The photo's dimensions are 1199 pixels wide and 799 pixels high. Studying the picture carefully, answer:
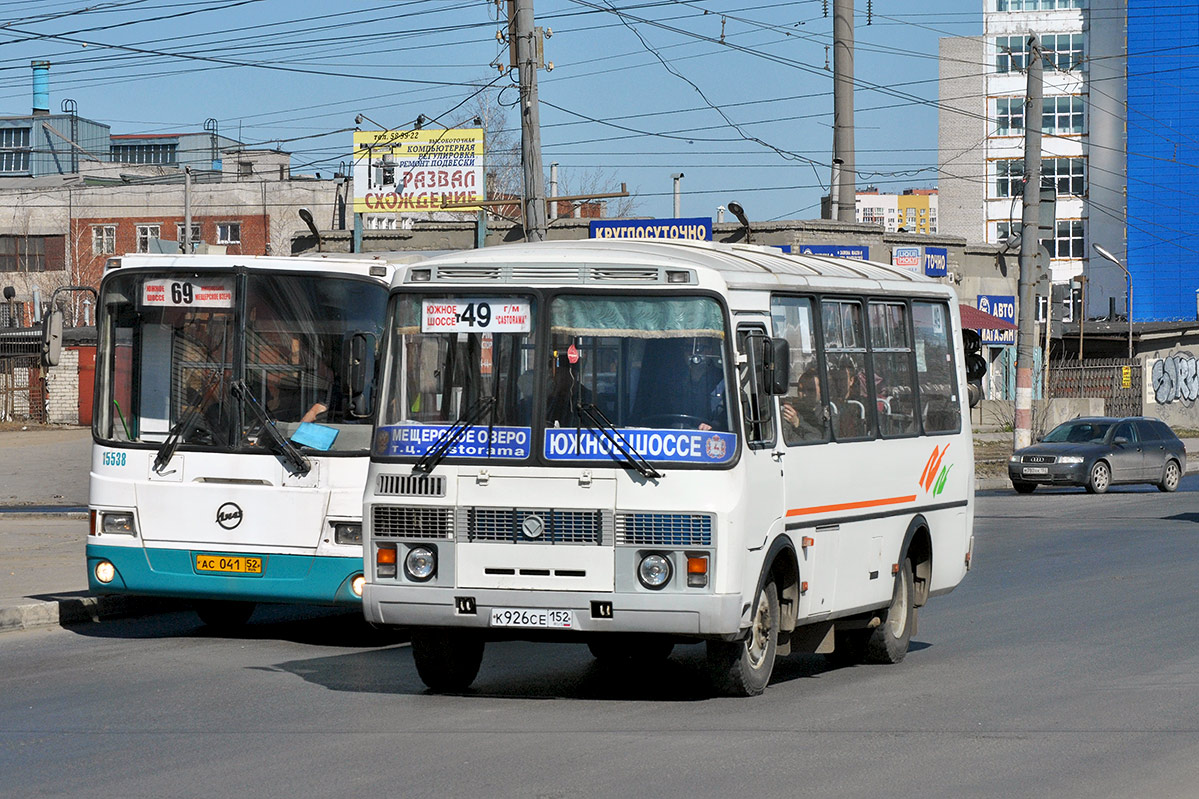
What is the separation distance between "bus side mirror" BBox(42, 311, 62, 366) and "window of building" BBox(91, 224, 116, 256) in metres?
64.9

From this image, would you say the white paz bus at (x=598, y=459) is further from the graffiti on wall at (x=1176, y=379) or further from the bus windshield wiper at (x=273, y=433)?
the graffiti on wall at (x=1176, y=379)

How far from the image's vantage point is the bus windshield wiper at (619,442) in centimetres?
900

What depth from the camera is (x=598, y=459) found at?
909cm

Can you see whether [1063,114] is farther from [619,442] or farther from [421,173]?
[619,442]

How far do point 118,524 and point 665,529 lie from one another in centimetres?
538

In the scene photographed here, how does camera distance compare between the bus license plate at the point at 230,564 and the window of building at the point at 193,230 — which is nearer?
the bus license plate at the point at 230,564

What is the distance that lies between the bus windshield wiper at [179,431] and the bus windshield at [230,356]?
0.01 metres

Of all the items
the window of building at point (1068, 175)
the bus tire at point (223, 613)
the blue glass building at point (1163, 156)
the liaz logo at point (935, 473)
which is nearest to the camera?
the liaz logo at point (935, 473)

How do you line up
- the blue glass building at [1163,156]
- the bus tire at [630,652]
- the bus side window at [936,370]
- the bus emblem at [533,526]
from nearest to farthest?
the bus emblem at [533,526], the bus tire at [630,652], the bus side window at [936,370], the blue glass building at [1163,156]

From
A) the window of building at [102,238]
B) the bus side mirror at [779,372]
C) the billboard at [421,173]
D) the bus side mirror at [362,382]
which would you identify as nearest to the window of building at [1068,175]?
the window of building at [102,238]

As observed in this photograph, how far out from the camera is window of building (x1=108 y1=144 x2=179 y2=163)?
326ft

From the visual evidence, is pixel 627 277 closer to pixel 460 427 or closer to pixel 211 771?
pixel 460 427

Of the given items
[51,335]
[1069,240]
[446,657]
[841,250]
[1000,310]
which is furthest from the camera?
[1069,240]

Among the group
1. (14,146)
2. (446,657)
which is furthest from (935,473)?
(14,146)
